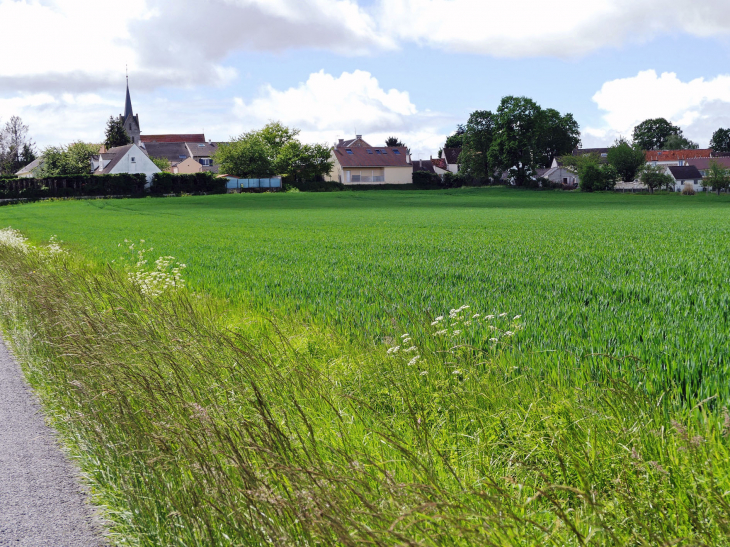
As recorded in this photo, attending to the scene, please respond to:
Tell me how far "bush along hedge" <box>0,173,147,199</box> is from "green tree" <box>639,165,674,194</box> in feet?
222

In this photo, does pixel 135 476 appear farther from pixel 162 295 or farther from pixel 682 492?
pixel 162 295

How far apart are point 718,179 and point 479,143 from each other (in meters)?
33.7

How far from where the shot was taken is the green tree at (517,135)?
9019 centimetres

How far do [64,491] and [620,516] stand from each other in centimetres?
338

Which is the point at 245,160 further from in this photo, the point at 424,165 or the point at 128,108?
the point at 128,108

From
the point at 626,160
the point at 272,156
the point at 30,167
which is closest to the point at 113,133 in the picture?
the point at 30,167

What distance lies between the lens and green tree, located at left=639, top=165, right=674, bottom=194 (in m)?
84.4

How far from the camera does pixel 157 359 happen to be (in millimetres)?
5562

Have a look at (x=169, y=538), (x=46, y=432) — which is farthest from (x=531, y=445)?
(x=46, y=432)

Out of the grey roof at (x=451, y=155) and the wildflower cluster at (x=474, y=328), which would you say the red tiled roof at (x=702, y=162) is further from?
the wildflower cluster at (x=474, y=328)

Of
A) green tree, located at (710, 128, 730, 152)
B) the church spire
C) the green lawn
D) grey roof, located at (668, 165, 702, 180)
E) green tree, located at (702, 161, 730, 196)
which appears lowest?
the green lawn

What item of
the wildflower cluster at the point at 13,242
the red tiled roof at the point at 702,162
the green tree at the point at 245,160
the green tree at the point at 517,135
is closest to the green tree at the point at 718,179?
the green tree at the point at 517,135

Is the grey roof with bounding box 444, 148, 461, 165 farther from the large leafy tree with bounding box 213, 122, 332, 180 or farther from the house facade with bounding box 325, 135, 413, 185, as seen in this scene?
the large leafy tree with bounding box 213, 122, 332, 180

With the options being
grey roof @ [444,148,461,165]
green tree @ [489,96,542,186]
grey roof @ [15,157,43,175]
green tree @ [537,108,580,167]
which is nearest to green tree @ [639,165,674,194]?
green tree @ [489,96,542,186]
